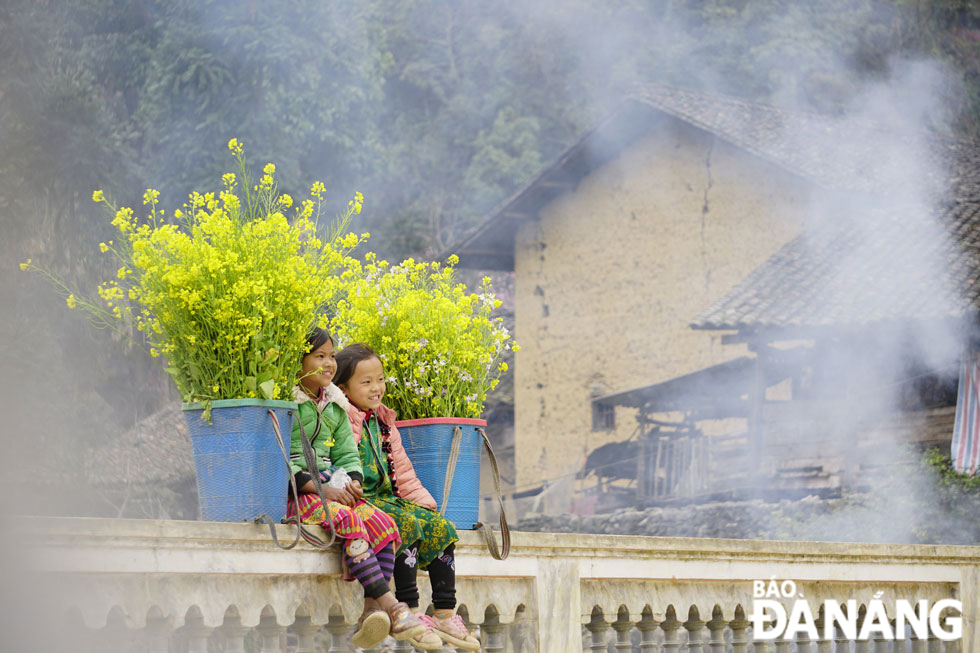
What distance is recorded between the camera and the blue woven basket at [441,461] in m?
4.08

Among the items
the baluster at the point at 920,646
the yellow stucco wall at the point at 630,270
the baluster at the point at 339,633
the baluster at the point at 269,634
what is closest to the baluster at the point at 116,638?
the baluster at the point at 269,634

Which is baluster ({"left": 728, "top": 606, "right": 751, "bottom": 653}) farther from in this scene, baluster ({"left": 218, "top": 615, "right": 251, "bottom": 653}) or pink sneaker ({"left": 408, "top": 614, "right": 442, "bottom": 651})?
baluster ({"left": 218, "top": 615, "right": 251, "bottom": 653})

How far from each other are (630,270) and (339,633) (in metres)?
18.9

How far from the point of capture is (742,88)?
32.1 meters

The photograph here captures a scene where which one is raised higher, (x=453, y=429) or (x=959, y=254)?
(x=959, y=254)

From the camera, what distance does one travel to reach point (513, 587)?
13.7 feet

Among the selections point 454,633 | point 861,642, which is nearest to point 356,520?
point 454,633

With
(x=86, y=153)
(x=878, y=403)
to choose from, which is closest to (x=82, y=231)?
(x=86, y=153)

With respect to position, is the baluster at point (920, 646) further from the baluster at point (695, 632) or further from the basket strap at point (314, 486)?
the basket strap at point (314, 486)

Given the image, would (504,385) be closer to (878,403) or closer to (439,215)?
(439,215)

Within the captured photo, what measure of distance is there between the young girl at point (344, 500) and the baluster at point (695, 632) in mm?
1611

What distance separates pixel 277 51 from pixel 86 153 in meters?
3.65

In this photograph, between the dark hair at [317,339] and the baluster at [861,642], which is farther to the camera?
the baluster at [861,642]

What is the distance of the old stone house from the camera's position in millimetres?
19641
